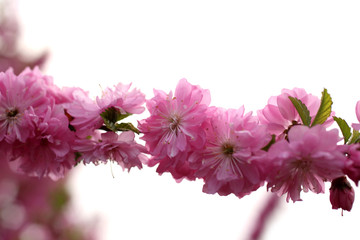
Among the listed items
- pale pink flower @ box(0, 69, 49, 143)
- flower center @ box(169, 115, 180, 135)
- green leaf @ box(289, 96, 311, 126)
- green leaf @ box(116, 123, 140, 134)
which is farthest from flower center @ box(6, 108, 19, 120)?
green leaf @ box(289, 96, 311, 126)

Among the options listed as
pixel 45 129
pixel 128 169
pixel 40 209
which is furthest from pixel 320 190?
pixel 40 209

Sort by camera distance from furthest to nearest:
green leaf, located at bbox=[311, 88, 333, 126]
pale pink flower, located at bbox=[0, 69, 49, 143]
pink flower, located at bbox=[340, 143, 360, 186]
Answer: pale pink flower, located at bbox=[0, 69, 49, 143] → green leaf, located at bbox=[311, 88, 333, 126] → pink flower, located at bbox=[340, 143, 360, 186]

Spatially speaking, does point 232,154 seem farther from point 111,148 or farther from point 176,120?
point 111,148

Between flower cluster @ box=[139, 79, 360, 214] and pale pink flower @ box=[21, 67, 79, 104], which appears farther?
pale pink flower @ box=[21, 67, 79, 104]

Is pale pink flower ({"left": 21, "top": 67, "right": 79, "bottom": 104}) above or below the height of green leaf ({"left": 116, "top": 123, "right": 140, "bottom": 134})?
above

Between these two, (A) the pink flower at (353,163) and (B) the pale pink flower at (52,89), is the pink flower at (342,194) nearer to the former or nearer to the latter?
(A) the pink flower at (353,163)

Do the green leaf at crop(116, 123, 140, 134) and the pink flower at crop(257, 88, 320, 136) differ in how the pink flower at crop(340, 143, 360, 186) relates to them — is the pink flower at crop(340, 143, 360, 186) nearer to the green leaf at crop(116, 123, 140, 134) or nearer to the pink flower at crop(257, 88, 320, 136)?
the pink flower at crop(257, 88, 320, 136)

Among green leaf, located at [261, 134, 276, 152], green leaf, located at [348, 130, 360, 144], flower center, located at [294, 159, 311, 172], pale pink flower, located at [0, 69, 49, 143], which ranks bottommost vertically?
pale pink flower, located at [0, 69, 49, 143]

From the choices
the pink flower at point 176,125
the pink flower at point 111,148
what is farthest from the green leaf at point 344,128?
the pink flower at point 111,148
